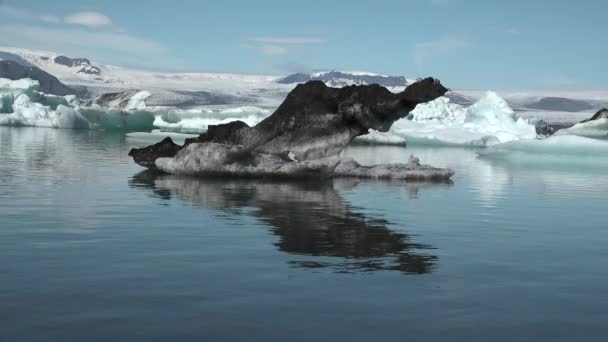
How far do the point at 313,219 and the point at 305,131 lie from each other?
10.7 m

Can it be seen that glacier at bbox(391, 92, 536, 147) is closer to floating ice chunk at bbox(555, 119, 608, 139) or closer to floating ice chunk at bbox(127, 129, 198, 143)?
floating ice chunk at bbox(555, 119, 608, 139)

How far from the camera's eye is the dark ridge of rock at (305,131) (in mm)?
25344

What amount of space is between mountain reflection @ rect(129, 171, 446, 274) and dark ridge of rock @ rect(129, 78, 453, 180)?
779 mm

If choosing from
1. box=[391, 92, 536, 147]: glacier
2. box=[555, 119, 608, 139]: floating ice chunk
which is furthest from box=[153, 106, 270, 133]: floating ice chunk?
box=[555, 119, 608, 139]: floating ice chunk

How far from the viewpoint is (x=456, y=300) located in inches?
327

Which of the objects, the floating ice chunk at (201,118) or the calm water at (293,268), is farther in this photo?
the floating ice chunk at (201,118)

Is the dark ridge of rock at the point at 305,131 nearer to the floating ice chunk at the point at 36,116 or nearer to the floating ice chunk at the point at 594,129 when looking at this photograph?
the floating ice chunk at the point at 594,129

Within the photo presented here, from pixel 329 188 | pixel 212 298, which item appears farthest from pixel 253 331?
pixel 329 188

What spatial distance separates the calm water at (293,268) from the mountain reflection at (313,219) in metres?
0.06

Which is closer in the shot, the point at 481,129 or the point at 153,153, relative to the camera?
the point at 153,153

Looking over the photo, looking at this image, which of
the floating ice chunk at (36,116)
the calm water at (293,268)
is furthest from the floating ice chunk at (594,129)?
the floating ice chunk at (36,116)

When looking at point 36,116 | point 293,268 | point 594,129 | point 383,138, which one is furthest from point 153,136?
point 293,268

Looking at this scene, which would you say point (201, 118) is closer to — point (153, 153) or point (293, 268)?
point (153, 153)

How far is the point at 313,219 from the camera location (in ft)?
50.4
